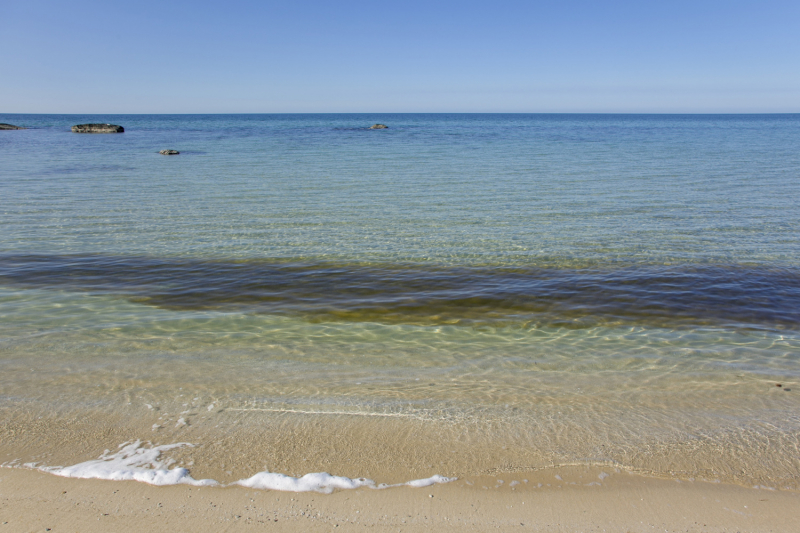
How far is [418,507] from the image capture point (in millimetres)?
3230

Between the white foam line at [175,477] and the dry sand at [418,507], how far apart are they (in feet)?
0.19

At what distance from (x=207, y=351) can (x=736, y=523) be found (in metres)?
5.18

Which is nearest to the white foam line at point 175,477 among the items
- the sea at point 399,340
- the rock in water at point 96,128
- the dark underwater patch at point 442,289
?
the sea at point 399,340

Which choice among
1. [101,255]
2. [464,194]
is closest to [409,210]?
[464,194]

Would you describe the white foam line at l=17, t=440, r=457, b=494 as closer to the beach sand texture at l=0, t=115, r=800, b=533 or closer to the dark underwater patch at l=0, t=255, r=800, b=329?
the beach sand texture at l=0, t=115, r=800, b=533

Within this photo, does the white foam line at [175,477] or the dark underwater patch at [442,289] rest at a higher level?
the dark underwater patch at [442,289]

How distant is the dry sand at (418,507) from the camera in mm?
3072

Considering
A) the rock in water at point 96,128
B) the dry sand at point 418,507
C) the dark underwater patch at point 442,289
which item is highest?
the rock in water at point 96,128

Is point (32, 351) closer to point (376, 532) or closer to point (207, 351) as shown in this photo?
point (207, 351)

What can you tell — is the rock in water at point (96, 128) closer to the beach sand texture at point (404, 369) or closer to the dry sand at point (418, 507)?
the beach sand texture at point (404, 369)


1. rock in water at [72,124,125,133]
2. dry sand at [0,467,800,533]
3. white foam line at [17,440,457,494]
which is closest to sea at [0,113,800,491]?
white foam line at [17,440,457,494]

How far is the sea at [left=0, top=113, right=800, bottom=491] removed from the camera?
384cm

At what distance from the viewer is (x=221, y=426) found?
4.17 metres

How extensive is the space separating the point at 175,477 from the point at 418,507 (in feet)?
5.60
